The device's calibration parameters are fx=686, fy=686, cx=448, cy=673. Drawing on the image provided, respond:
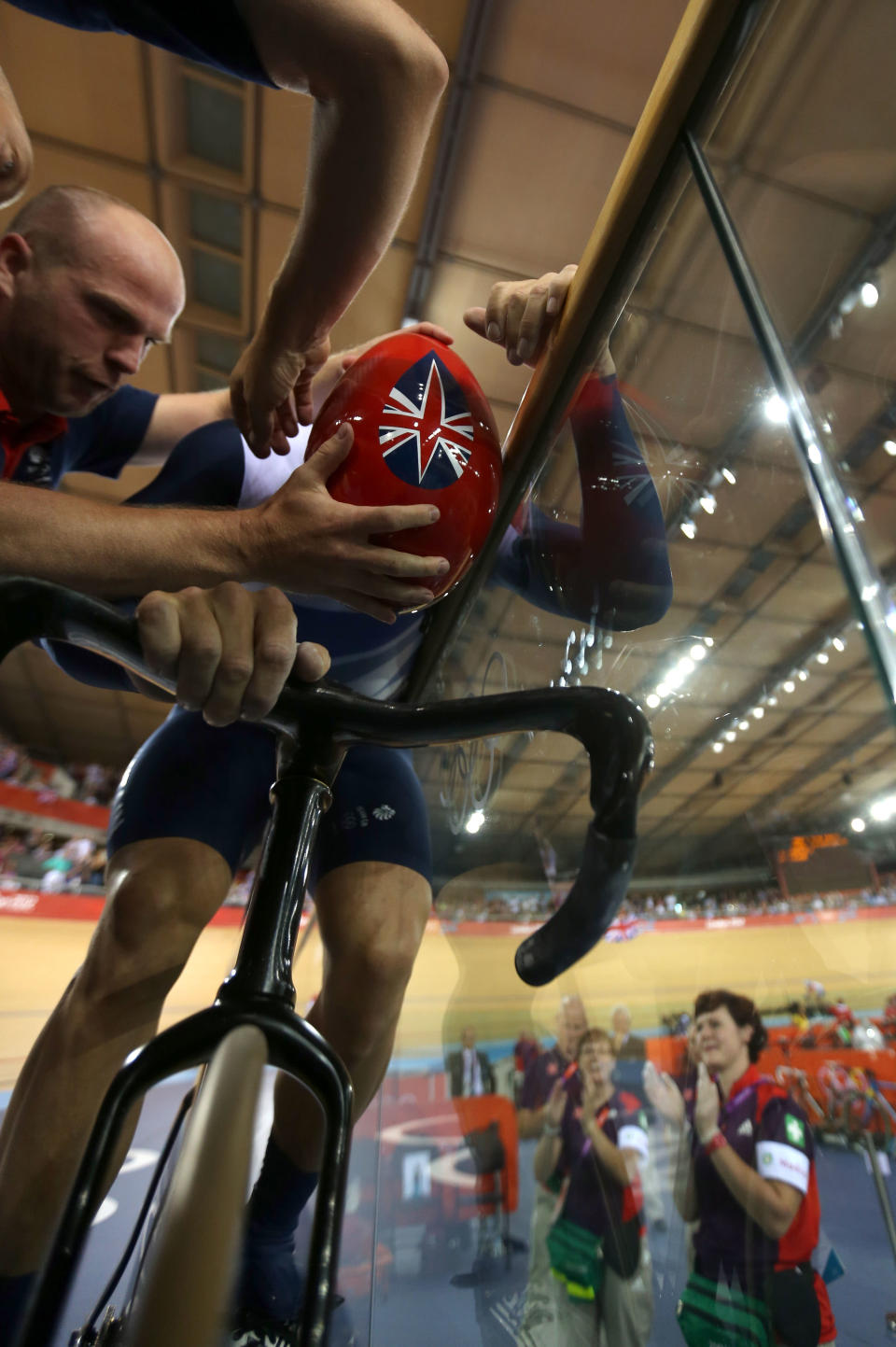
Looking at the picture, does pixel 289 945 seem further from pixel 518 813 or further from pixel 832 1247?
pixel 518 813

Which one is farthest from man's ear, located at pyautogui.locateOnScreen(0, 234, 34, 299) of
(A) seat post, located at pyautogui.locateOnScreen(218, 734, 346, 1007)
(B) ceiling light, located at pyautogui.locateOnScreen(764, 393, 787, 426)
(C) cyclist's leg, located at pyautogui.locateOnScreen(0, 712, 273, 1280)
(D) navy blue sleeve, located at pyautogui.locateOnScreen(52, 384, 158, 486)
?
(B) ceiling light, located at pyautogui.locateOnScreen(764, 393, 787, 426)

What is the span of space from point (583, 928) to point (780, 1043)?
0.80ft

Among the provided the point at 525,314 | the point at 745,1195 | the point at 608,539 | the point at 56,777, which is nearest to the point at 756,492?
the point at 608,539

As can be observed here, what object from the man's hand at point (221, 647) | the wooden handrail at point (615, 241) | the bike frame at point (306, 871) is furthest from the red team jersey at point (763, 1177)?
the wooden handrail at point (615, 241)

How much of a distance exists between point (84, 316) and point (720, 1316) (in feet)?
4.62

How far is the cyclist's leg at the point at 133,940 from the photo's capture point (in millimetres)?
669

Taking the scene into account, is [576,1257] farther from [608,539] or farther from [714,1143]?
[608,539]

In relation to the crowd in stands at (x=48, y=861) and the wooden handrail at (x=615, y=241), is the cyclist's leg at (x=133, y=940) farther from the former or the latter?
the crowd in stands at (x=48, y=861)

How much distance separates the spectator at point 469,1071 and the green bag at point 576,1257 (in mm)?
337

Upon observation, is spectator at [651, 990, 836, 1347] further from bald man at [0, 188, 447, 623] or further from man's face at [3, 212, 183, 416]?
man's face at [3, 212, 183, 416]

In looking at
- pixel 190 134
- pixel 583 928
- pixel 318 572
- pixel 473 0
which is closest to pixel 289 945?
pixel 583 928

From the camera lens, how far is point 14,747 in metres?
8.00

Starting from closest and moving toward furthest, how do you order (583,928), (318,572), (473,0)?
(583,928) → (318,572) → (473,0)

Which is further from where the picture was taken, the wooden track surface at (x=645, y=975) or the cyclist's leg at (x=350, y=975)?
the cyclist's leg at (x=350, y=975)
